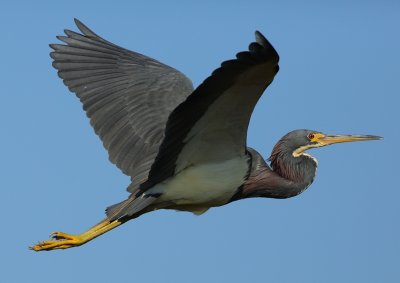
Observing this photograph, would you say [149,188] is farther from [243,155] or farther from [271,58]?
[271,58]

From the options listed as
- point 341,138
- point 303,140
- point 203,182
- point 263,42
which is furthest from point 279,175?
point 263,42

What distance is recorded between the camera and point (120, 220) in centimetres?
923

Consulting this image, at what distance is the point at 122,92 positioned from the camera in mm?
10477

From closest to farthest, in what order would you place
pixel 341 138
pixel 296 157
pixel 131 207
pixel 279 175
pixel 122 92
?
pixel 131 207 < pixel 279 175 < pixel 296 157 < pixel 122 92 < pixel 341 138

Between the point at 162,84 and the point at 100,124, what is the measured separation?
901mm

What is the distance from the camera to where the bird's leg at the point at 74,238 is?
9211 millimetres

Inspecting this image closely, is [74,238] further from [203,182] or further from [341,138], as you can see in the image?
[341,138]

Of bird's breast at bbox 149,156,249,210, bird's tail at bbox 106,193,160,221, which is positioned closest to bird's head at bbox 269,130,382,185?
bird's breast at bbox 149,156,249,210

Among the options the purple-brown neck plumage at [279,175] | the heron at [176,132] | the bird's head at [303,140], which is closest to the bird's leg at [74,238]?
the heron at [176,132]

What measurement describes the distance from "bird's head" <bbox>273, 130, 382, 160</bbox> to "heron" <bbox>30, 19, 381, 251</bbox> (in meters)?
0.01

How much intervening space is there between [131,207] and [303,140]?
2.32 metres

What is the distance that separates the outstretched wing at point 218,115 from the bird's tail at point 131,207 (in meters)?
0.14

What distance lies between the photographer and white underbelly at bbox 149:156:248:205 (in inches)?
361

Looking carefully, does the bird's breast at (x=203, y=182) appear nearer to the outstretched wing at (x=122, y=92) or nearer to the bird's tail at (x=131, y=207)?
the bird's tail at (x=131, y=207)
